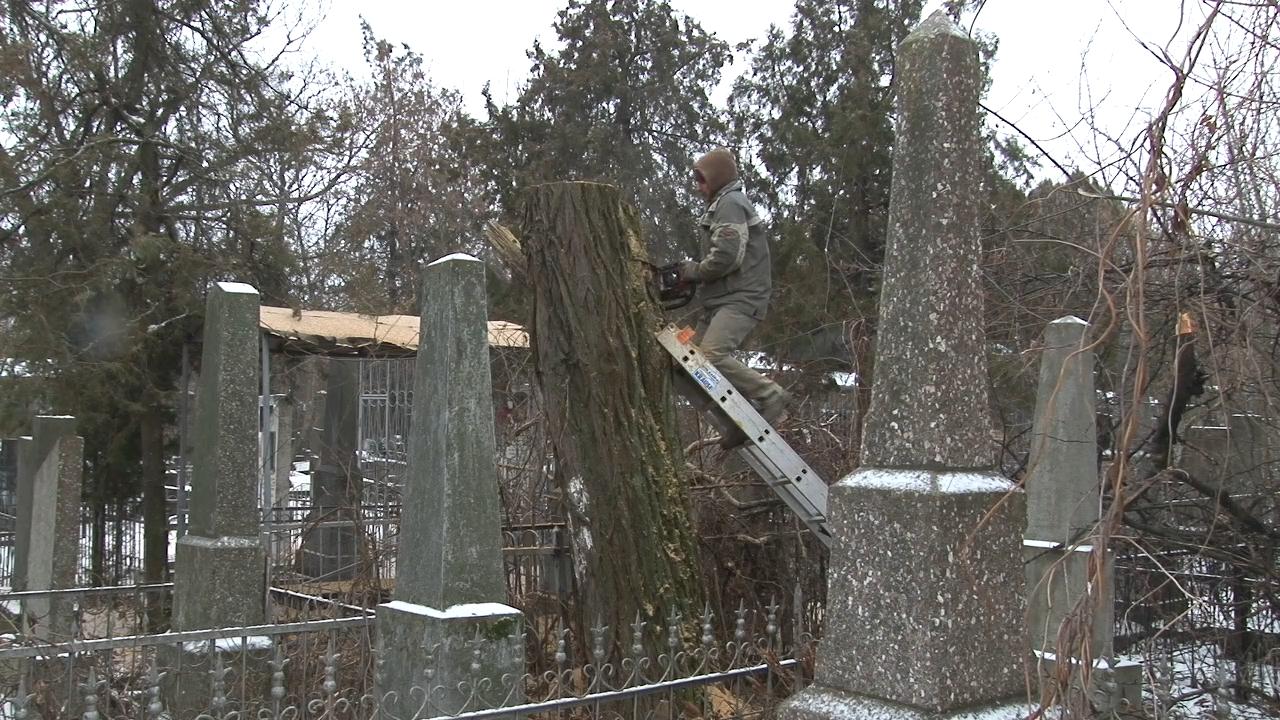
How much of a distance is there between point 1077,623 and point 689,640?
12.1ft

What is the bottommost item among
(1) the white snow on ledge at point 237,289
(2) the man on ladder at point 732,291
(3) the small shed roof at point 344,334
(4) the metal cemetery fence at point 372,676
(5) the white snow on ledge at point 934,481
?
(4) the metal cemetery fence at point 372,676

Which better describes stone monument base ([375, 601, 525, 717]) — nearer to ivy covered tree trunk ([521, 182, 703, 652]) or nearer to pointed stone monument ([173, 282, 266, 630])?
ivy covered tree trunk ([521, 182, 703, 652])

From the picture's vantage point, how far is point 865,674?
2984 mm

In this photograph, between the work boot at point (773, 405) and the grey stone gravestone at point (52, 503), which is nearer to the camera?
the work boot at point (773, 405)

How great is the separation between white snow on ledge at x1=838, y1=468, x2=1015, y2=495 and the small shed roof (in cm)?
859

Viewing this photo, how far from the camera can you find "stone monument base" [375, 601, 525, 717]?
4688 mm

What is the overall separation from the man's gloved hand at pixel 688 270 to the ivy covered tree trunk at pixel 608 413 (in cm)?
36

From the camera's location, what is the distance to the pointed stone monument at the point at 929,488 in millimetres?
2914

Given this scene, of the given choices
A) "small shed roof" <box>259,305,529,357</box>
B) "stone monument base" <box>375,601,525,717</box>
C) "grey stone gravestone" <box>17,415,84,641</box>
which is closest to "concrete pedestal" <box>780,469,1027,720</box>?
"stone monument base" <box>375,601,525,717</box>

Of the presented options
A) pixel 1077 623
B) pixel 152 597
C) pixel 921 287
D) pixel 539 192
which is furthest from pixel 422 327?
pixel 152 597

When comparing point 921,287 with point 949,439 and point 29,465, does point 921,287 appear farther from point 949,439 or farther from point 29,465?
point 29,465

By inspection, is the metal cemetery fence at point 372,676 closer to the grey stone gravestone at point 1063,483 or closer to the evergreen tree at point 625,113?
the grey stone gravestone at point 1063,483

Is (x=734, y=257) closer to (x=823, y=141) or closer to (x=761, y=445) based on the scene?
(x=761, y=445)

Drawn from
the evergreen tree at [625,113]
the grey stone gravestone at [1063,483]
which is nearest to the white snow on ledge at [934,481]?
the grey stone gravestone at [1063,483]
